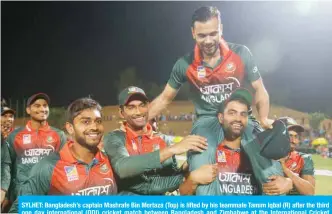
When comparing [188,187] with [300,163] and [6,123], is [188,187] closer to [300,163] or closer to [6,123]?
[300,163]

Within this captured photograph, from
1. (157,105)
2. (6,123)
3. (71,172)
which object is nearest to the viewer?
(71,172)

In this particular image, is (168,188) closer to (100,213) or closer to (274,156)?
(100,213)

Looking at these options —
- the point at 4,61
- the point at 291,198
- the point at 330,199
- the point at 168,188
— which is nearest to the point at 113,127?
the point at 168,188

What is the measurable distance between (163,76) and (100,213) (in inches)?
46.2

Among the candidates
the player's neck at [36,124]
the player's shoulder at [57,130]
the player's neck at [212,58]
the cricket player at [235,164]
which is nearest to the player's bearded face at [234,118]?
the cricket player at [235,164]

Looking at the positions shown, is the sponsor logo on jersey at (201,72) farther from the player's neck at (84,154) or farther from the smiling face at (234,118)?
the player's neck at (84,154)

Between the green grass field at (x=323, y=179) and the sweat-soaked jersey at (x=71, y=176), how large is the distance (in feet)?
5.07

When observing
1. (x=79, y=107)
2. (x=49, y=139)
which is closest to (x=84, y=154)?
(x=79, y=107)

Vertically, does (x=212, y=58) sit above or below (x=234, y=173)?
above

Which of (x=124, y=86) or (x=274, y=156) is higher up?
(x=124, y=86)

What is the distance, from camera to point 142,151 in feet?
11.6

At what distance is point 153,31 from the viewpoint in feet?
12.5

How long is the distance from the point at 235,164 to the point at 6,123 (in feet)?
6.37

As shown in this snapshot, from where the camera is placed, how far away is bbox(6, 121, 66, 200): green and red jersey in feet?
12.4
